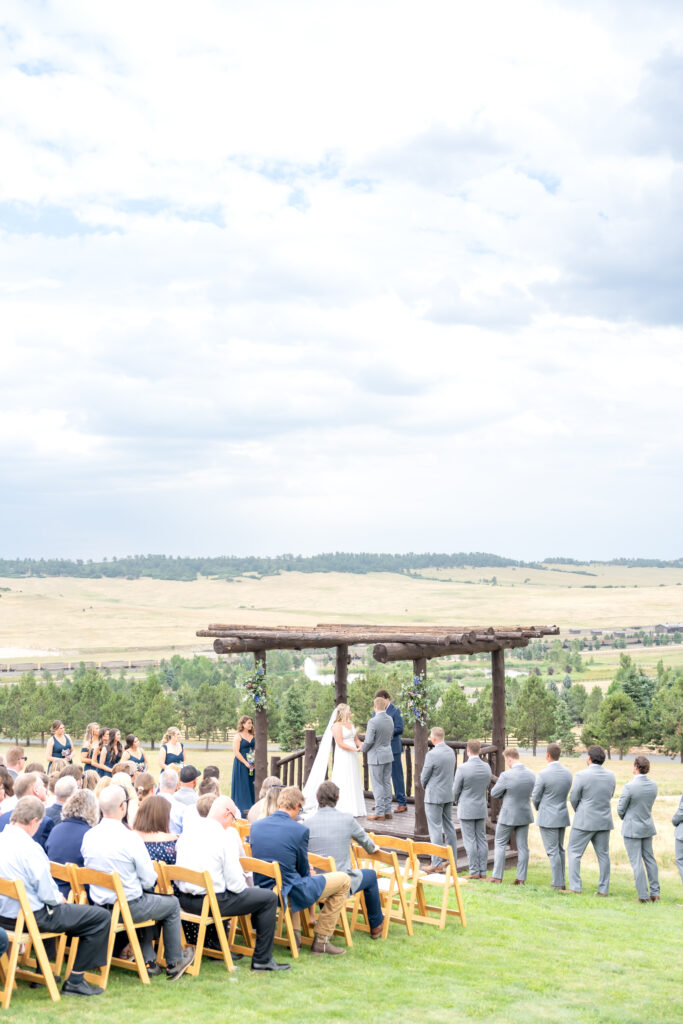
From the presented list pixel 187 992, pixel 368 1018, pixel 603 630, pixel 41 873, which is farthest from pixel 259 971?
pixel 603 630

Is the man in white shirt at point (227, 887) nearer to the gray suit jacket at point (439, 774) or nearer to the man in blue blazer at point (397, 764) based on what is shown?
the gray suit jacket at point (439, 774)

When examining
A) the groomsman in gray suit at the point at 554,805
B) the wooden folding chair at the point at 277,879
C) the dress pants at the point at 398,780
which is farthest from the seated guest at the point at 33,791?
the dress pants at the point at 398,780

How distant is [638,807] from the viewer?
11.3 meters

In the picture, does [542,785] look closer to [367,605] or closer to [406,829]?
[406,829]

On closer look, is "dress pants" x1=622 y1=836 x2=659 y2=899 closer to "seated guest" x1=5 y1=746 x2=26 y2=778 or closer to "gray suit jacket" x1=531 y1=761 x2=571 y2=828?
"gray suit jacket" x1=531 y1=761 x2=571 y2=828

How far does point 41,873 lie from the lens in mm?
6773

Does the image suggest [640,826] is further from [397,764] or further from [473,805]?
[397,764]

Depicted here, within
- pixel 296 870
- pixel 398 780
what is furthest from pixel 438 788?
pixel 296 870

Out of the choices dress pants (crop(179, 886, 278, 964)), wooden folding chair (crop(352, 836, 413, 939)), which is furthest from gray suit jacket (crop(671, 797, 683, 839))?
dress pants (crop(179, 886, 278, 964))

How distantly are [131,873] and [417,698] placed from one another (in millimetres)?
7198

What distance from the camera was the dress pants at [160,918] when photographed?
7176 mm

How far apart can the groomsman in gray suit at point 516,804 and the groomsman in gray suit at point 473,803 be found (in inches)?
7.3

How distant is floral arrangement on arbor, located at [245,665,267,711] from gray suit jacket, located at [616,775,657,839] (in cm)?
643

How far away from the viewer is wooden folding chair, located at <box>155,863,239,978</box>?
737 centimetres
